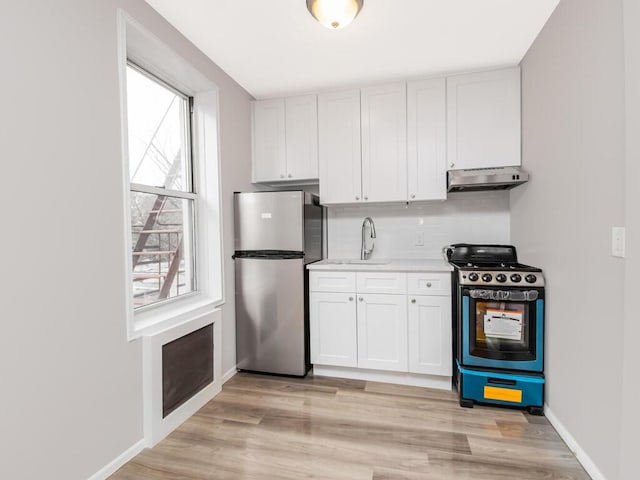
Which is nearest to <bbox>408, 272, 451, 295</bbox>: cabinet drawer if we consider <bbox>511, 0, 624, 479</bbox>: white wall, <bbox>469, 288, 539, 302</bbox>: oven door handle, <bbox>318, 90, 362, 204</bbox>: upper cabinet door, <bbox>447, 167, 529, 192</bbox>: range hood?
<bbox>469, 288, 539, 302</bbox>: oven door handle

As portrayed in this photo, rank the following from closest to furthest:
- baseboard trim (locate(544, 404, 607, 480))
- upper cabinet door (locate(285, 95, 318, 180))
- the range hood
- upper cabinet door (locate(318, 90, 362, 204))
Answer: baseboard trim (locate(544, 404, 607, 480)) → the range hood → upper cabinet door (locate(318, 90, 362, 204)) → upper cabinet door (locate(285, 95, 318, 180))

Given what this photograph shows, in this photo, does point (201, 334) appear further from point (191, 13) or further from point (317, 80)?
point (317, 80)

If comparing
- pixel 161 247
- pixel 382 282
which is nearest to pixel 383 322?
pixel 382 282

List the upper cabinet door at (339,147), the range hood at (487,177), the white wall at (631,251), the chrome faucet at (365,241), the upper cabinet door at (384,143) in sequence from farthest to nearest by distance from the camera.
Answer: the chrome faucet at (365,241) → the upper cabinet door at (339,147) → the upper cabinet door at (384,143) → the range hood at (487,177) → the white wall at (631,251)

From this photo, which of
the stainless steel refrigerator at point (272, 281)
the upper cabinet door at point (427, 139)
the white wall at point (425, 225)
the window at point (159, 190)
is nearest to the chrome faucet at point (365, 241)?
the white wall at point (425, 225)

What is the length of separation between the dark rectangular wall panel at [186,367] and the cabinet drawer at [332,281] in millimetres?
906

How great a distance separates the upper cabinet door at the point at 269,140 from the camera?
10.3 ft

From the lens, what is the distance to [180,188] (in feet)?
8.51

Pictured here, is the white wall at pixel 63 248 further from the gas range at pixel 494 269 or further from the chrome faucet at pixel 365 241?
the gas range at pixel 494 269

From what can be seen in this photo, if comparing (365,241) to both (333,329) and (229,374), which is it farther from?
(229,374)

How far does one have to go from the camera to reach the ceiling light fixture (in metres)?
1.72

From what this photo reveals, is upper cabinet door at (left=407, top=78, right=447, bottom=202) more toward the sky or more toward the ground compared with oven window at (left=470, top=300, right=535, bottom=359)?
more toward the sky

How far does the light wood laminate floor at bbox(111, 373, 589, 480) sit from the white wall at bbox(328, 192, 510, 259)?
1.34 meters

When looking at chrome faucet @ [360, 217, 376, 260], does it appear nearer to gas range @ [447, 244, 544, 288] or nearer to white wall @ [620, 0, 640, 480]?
gas range @ [447, 244, 544, 288]
